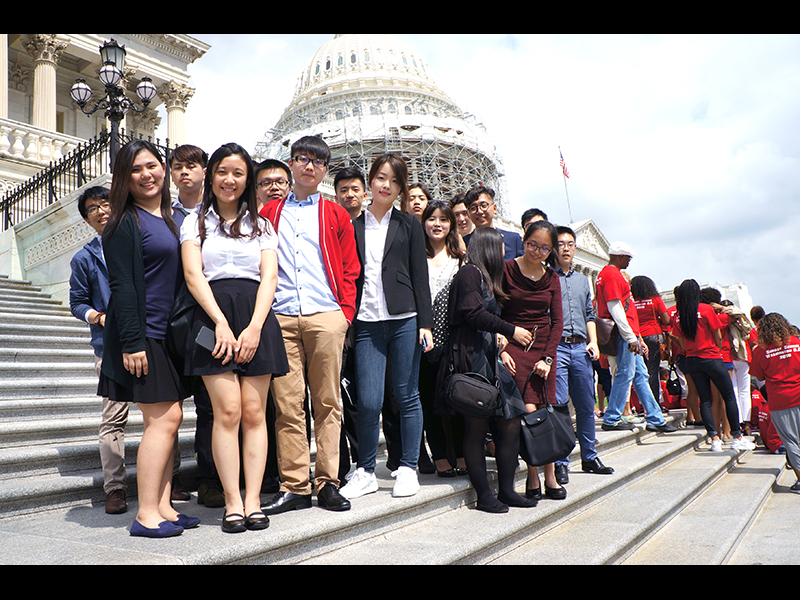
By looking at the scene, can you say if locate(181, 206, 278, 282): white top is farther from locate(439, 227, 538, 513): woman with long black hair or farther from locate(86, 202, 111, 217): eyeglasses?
locate(86, 202, 111, 217): eyeglasses

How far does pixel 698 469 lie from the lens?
5.47 meters

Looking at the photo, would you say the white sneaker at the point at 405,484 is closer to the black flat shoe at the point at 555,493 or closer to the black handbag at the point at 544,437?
the black handbag at the point at 544,437

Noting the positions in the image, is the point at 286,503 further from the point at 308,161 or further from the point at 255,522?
the point at 308,161

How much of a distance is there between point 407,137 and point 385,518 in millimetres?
47640

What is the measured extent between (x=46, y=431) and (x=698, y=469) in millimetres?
5395

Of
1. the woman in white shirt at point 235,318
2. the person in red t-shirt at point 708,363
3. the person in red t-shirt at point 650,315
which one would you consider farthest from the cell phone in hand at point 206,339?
the person in red t-shirt at point 650,315

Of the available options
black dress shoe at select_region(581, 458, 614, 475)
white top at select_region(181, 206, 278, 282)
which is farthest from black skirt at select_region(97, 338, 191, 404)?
black dress shoe at select_region(581, 458, 614, 475)

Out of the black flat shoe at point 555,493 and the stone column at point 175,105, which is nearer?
the black flat shoe at point 555,493

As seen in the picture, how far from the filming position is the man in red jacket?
3131 millimetres

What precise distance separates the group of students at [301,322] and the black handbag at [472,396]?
133 millimetres

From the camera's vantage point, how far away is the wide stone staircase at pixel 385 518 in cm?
250
